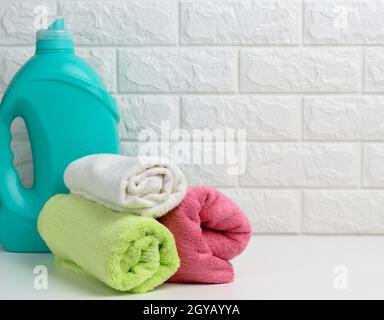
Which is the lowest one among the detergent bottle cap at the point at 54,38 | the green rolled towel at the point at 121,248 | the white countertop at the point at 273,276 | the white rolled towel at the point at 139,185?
the white countertop at the point at 273,276

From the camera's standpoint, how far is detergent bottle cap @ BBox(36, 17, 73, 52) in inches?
50.8

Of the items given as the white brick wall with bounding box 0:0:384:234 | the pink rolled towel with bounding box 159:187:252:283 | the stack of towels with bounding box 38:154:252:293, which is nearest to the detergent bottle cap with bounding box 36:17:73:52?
the white brick wall with bounding box 0:0:384:234

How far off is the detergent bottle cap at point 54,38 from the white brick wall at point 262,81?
0.11 meters

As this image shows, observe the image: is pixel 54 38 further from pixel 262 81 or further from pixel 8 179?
pixel 262 81

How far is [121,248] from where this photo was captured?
3.33 feet

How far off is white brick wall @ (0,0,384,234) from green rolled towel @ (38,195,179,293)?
0.35 m

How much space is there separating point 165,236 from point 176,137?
40 cm

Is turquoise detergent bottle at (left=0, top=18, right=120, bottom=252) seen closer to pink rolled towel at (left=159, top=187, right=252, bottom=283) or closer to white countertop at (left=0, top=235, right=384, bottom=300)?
white countertop at (left=0, top=235, right=384, bottom=300)

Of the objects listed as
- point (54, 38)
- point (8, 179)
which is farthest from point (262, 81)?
point (8, 179)

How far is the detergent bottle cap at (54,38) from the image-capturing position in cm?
129

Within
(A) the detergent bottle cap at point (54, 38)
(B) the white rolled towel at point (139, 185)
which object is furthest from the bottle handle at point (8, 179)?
(B) the white rolled towel at point (139, 185)

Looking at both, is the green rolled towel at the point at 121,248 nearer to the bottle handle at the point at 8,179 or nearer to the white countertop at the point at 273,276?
the white countertop at the point at 273,276
